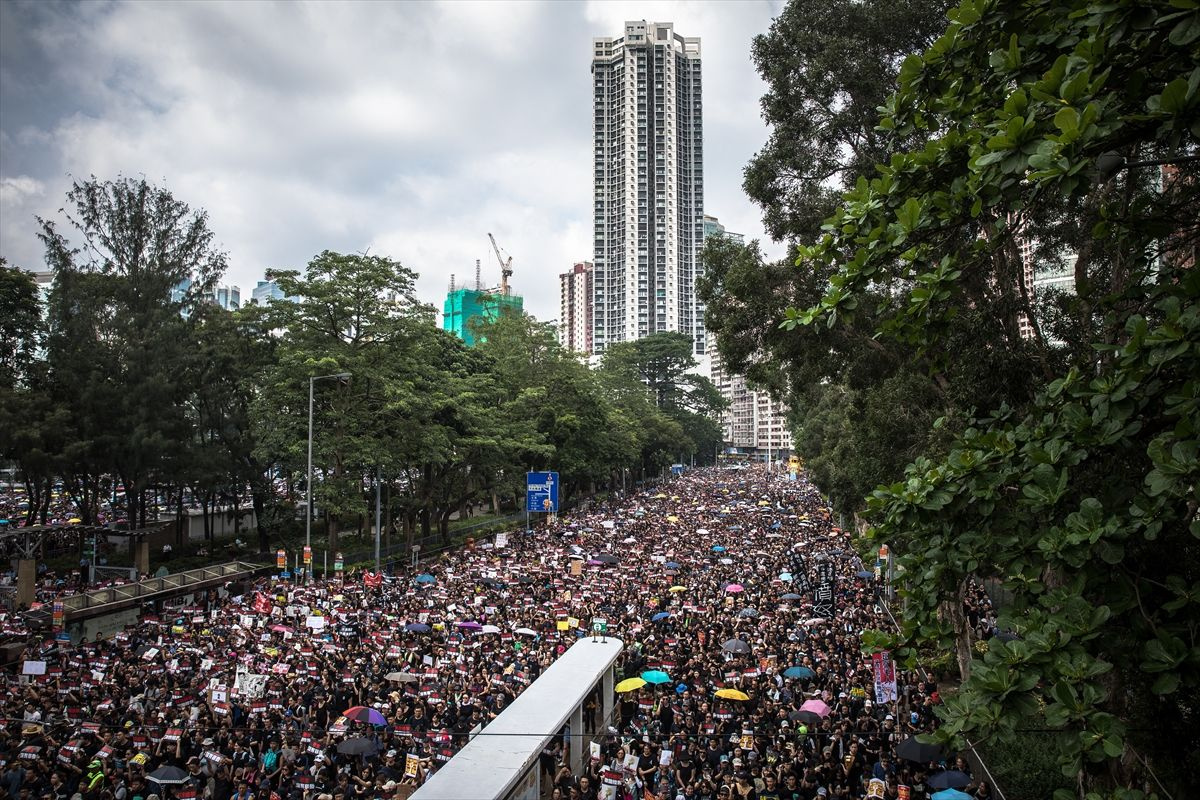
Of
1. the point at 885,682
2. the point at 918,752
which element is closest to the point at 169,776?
the point at 918,752

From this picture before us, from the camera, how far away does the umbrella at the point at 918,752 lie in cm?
1058

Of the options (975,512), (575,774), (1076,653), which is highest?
(975,512)

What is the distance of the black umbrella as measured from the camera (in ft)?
31.8

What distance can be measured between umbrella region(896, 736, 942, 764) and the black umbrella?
547 mm

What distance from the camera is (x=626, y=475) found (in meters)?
79.3

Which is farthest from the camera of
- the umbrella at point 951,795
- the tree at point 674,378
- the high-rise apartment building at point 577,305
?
the high-rise apartment building at point 577,305

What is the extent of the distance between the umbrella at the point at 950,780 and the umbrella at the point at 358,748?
26.5 ft

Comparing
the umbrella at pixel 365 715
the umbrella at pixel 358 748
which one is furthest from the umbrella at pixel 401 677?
the umbrella at pixel 358 748

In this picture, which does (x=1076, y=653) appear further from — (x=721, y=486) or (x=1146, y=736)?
(x=721, y=486)

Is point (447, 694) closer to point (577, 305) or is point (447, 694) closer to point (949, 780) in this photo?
point (949, 780)

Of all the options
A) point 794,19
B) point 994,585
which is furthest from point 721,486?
point 794,19

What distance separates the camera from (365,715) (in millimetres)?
12703

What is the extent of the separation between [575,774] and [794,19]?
1429 cm

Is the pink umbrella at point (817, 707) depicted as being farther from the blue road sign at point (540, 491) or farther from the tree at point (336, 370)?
the blue road sign at point (540, 491)
